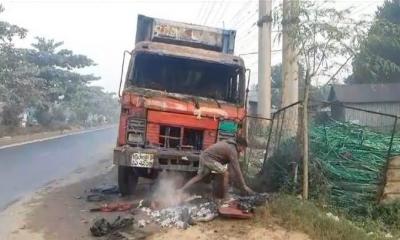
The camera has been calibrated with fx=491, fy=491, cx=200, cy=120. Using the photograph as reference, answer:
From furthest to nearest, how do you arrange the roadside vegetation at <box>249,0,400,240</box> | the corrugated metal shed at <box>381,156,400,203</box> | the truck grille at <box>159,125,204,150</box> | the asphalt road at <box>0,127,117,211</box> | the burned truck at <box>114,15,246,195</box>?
the asphalt road at <box>0,127,117,211</box>
the truck grille at <box>159,125,204,150</box>
the burned truck at <box>114,15,246,195</box>
the corrugated metal shed at <box>381,156,400,203</box>
the roadside vegetation at <box>249,0,400,240</box>

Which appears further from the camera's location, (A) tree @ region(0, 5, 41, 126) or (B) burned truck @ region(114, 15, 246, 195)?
(A) tree @ region(0, 5, 41, 126)

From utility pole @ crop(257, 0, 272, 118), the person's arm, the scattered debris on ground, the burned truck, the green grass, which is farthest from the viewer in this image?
utility pole @ crop(257, 0, 272, 118)

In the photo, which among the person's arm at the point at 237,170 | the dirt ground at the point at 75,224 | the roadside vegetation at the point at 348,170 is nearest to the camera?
the dirt ground at the point at 75,224

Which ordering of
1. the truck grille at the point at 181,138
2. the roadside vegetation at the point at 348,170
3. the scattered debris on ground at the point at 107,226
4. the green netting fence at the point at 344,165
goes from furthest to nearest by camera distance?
the truck grille at the point at 181,138
the green netting fence at the point at 344,165
the roadside vegetation at the point at 348,170
the scattered debris on ground at the point at 107,226

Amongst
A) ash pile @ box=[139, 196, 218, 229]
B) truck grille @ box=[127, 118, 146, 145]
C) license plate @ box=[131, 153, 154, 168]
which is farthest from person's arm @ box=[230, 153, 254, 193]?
truck grille @ box=[127, 118, 146, 145]

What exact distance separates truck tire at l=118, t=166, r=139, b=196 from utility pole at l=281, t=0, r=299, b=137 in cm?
392

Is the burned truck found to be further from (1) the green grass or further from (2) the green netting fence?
(1) the green grass

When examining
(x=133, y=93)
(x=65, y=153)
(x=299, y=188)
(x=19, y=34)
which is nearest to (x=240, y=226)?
(x=299, y=188)

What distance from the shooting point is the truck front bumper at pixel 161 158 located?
8.79 meters

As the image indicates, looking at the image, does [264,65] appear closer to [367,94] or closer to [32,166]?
[32,166]

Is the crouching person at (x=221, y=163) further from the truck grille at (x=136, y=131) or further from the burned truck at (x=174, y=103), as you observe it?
the truck grille at (x=136, y=131)

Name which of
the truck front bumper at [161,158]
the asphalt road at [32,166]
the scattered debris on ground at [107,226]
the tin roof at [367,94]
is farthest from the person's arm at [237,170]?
the tin roof at [367,94]

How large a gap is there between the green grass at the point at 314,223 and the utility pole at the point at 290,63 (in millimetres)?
3009

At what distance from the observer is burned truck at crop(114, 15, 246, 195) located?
908 cm
